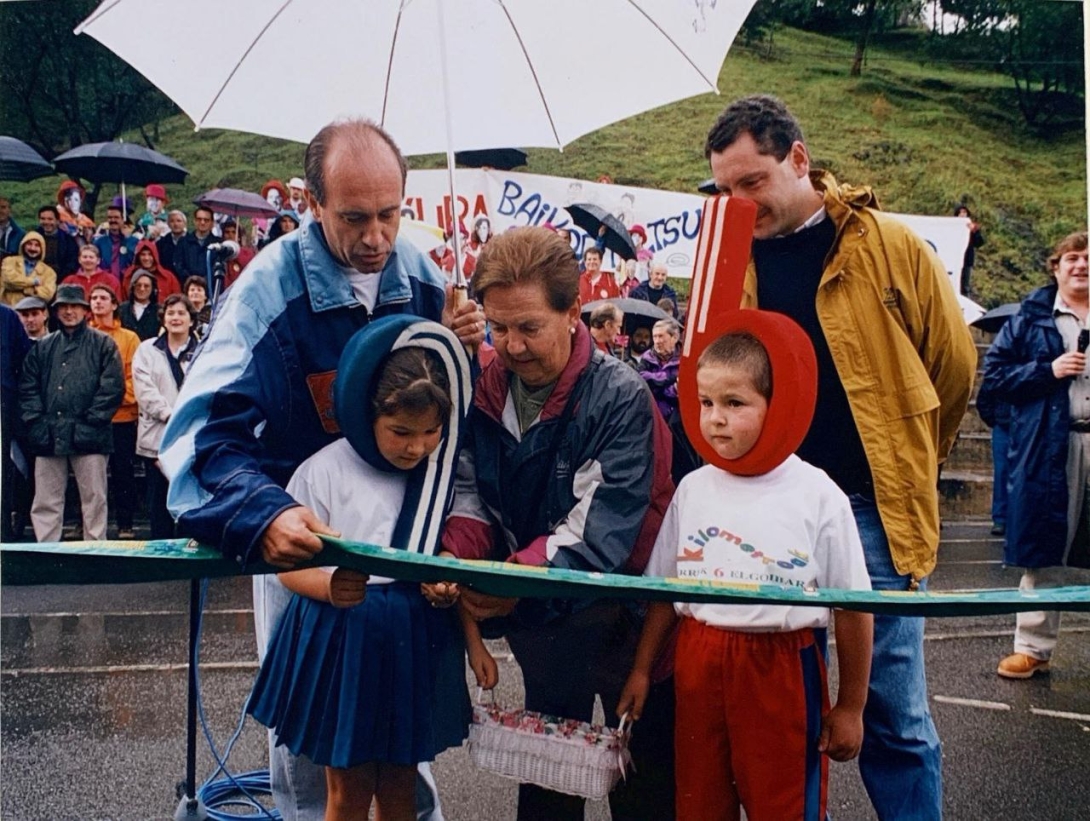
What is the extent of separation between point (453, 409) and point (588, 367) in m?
0.32

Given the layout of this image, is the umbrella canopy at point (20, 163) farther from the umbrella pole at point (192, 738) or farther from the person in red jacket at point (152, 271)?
the umbrella pole at point (192, 738)

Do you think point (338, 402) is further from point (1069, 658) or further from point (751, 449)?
point (1069, 658)

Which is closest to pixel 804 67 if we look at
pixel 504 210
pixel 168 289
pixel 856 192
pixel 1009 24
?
pixel 1009 24

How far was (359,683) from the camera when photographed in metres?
2.16

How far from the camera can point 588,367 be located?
7.61 ft

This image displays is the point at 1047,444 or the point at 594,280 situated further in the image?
the point at 594,280

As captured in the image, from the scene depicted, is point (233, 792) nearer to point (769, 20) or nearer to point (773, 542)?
point (773, 542)

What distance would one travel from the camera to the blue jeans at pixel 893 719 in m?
2.47

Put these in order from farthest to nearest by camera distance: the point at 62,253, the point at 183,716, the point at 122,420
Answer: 1. the point at 62,253
2. the point at 122,420
3. the point at 183,716

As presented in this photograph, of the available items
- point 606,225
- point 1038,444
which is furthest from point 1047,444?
point 606,225

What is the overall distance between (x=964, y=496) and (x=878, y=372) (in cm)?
755

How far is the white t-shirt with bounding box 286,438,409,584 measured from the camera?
2.22 metres

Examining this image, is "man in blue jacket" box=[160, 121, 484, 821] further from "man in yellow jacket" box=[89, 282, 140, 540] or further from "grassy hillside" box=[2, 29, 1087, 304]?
"grassy hillside" box=[2, 29, 1087, 304]

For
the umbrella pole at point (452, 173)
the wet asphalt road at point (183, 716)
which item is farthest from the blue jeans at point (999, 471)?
the umbrella pole at point (452, 173)
